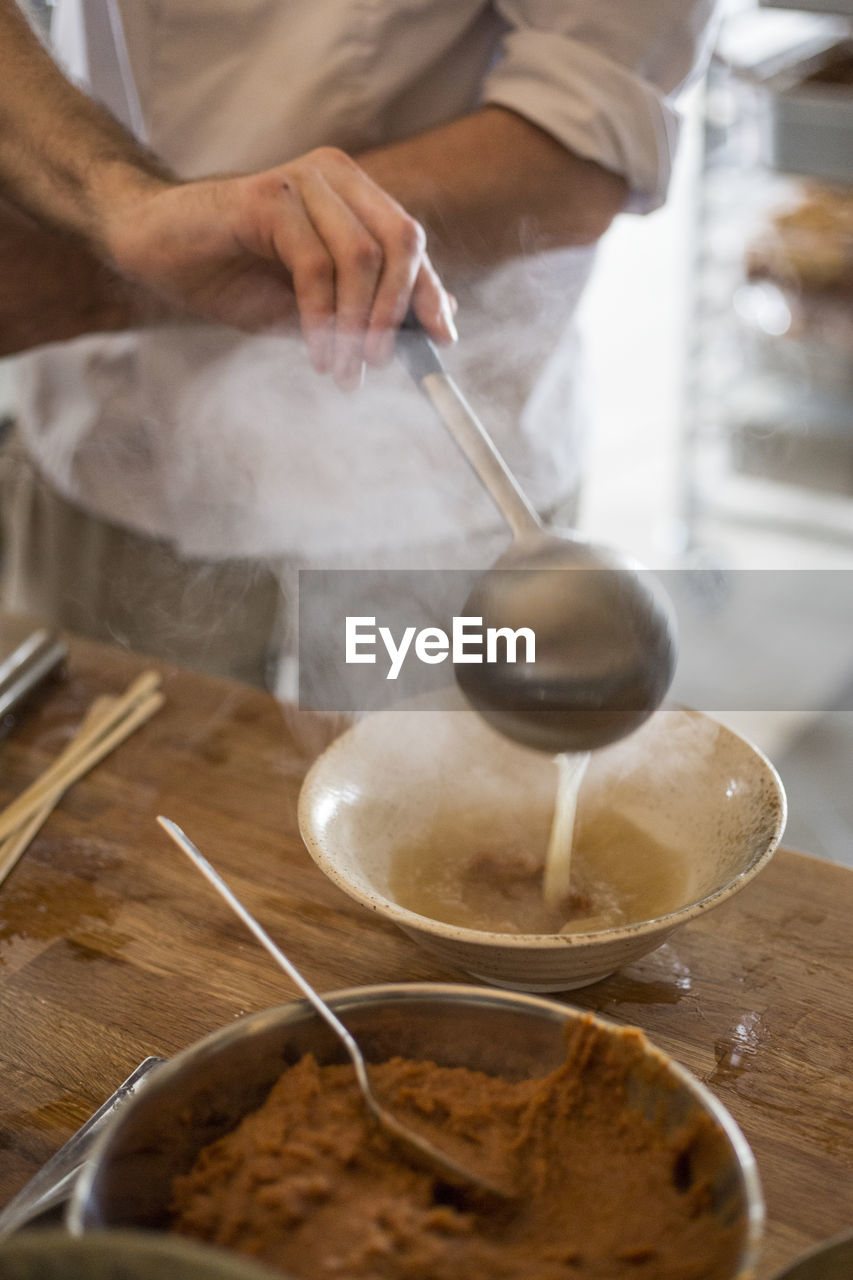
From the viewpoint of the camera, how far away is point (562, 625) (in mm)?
784

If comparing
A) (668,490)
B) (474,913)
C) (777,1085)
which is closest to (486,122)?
(474,913)

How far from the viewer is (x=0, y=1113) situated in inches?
28.4

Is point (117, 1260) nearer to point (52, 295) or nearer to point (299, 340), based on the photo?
point (299, 340)

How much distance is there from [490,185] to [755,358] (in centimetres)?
196

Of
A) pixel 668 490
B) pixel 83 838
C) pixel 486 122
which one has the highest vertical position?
pixel 486 122

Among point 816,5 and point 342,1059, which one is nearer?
point 342,1059

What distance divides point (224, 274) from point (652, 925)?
718mm

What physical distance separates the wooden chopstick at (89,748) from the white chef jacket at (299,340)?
27 cm

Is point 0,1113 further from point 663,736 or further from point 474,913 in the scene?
point 663,736

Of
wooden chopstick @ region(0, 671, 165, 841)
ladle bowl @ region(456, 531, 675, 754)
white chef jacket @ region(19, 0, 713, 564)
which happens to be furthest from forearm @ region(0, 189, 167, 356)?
ladle bowl @ region(456, 531, 675, 754)

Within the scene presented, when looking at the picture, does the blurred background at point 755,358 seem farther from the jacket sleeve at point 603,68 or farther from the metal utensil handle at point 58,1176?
the metal utensil handle at point 58,1176

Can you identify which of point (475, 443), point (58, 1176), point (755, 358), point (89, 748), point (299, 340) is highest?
point (475, 443)

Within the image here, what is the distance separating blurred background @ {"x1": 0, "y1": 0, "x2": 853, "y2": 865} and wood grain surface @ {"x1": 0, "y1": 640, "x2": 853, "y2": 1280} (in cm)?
94

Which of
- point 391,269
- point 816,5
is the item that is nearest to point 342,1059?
point 391,269
